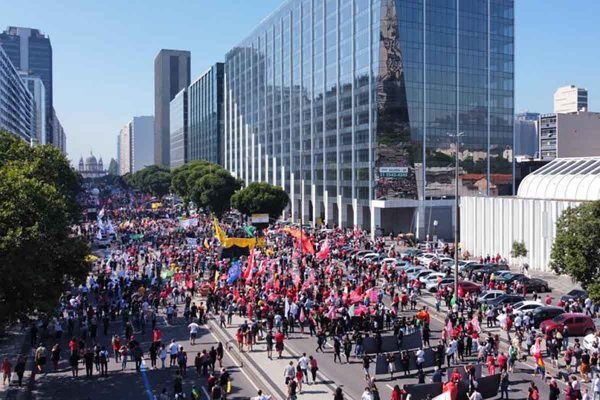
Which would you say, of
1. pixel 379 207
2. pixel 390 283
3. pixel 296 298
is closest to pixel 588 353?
pixel 296 298

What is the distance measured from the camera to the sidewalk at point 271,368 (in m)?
23.2

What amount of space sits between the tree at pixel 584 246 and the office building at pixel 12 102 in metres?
106

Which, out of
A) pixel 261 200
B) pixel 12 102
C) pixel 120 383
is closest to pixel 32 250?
pixel 120 383

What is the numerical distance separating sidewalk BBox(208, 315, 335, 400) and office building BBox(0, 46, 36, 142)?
98267 mm

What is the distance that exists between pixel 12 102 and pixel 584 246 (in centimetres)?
13823

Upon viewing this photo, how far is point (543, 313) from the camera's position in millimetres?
32438

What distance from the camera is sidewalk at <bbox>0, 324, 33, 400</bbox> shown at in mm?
24047

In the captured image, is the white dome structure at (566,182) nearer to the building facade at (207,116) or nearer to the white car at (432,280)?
the white car at (432,280)

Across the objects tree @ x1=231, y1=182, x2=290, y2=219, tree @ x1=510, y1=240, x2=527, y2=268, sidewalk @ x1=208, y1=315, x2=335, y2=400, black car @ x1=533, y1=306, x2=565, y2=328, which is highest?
tree @ x1=231, y1=182, x2=290, y2=219

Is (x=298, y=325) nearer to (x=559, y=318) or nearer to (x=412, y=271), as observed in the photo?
(x=559, y=318)

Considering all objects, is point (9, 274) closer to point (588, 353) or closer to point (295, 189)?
point (588, 353)

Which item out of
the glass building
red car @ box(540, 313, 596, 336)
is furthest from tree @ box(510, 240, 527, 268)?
the glass building

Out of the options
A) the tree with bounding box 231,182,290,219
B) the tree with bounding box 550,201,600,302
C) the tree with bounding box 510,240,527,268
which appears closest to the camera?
the tree with bounding box 550,201,600,302

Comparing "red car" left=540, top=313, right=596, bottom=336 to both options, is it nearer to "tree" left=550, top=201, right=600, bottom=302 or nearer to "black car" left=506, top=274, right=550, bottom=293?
"tree" left=550, top=201, right=600, bottom=302
